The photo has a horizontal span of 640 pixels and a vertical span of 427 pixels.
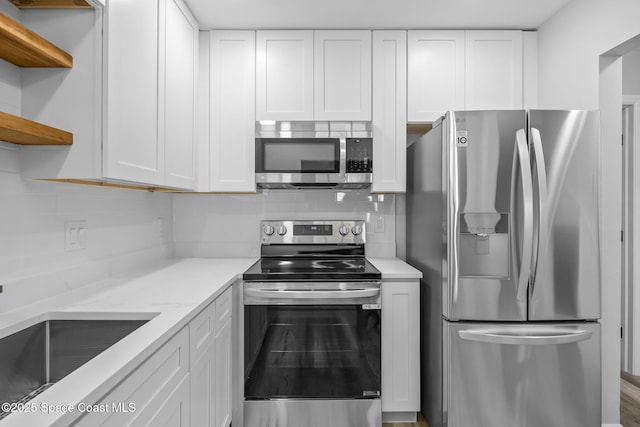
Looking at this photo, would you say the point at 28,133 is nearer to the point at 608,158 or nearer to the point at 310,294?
the point at 310,294

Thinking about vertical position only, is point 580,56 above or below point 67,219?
above

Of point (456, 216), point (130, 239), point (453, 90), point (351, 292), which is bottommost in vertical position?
point (351, 292)

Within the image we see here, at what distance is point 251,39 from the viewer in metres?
2.35

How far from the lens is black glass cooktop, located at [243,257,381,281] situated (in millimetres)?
1976

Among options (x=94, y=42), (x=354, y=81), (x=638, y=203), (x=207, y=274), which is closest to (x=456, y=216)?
(x=354, y=81)

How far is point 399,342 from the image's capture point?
206 cm

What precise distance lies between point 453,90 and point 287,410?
7.13 feet

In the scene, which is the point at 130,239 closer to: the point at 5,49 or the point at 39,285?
the point at 39,285

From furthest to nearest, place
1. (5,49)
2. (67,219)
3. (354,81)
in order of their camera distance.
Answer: (354,81) < (67,219) < (5,49)

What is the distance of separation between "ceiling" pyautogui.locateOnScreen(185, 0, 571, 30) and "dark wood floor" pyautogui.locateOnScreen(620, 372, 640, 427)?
2.48 m

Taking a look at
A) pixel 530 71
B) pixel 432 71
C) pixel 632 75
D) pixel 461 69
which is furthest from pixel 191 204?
pixel 632 75

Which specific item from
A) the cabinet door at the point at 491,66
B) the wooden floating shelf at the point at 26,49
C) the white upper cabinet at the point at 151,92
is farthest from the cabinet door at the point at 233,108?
the cabinet door at the point at 491,66

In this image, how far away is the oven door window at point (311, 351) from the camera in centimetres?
196

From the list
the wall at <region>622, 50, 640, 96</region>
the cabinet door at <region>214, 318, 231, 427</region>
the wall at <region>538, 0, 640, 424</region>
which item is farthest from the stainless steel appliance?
the wall at <region>622, 50, 640, 96</region>
